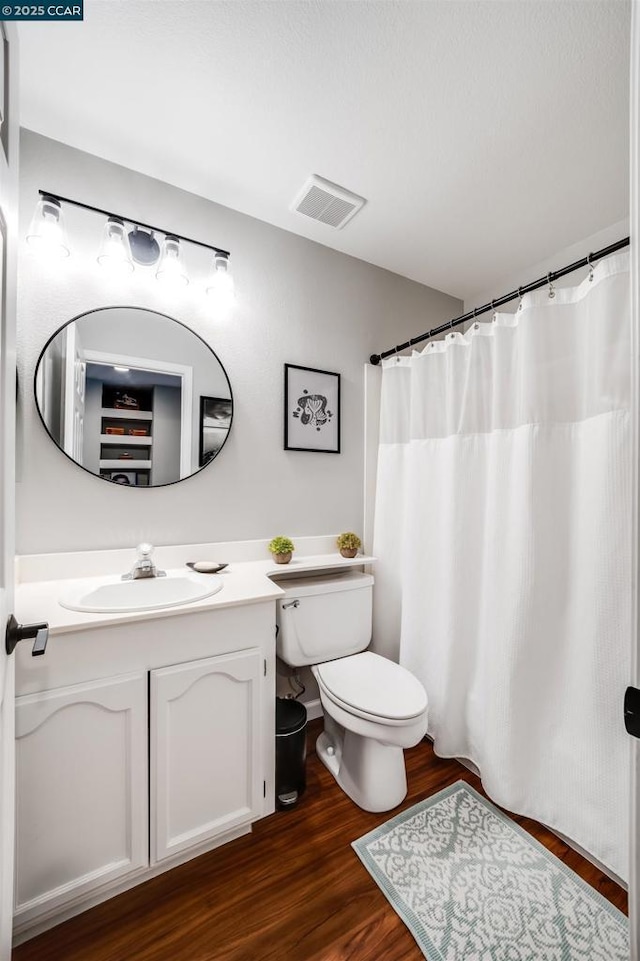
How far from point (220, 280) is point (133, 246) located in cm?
33

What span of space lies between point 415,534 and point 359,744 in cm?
89

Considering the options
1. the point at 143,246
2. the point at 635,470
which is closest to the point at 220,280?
the point at 143,246

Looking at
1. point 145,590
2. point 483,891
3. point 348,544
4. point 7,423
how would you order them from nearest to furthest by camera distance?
point 7,423 < point 483,891 < point 145,590 < point 348,544

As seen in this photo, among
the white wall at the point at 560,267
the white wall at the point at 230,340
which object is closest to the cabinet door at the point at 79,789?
the white wall at the point at 230,340

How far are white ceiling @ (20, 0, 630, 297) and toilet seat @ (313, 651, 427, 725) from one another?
77.4 inches

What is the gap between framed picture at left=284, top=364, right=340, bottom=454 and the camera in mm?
1918

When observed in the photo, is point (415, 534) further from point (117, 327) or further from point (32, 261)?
point (32, 261)

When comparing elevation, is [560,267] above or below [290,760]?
above

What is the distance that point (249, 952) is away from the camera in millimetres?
1038

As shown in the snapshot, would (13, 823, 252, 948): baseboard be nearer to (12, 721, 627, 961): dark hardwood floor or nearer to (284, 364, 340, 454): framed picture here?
(12, 721, 627, 961): dark hardwood floor

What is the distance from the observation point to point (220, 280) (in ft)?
5.44

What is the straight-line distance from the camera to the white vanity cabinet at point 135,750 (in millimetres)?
1029

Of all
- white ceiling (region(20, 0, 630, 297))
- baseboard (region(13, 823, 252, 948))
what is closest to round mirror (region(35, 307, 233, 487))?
white ceiling (region(20, 0, 630, 297))

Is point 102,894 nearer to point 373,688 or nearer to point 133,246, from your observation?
point 373,688
